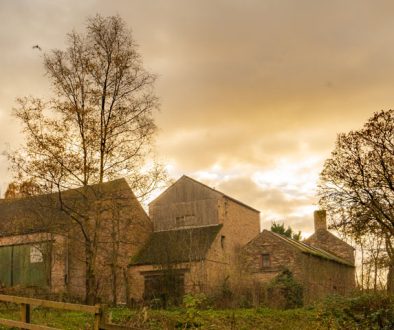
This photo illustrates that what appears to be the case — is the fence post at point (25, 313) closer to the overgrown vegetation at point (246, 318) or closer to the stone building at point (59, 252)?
the overgrown vegetation at point (246, 318)

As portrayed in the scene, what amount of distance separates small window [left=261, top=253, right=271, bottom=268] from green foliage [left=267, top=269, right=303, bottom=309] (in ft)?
13.4

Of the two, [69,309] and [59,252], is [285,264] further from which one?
[69,309]

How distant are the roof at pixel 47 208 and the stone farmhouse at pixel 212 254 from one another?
24.3 ft

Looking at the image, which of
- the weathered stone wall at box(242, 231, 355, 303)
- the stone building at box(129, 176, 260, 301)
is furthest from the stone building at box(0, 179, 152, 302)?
the weathered stone wall at box(242, 231, 355, 303)

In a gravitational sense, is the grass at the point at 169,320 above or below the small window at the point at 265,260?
below

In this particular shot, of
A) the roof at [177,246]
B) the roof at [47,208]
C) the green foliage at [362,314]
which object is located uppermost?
the roof at [47,208]

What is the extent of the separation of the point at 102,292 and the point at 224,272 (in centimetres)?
874

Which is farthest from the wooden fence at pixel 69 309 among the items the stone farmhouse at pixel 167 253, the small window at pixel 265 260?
the small window at pixel 265 260

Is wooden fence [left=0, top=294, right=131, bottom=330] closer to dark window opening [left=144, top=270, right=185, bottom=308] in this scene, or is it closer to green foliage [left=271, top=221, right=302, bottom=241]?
dark window opening [left=144, top=270, right=185, bottom=308]

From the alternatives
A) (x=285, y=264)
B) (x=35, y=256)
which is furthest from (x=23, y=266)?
(x=285, y=264)

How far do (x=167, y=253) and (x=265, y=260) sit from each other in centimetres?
881

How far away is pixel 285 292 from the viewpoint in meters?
33.6

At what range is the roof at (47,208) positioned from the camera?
2525cm

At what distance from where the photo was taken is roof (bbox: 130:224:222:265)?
35.8 metres
